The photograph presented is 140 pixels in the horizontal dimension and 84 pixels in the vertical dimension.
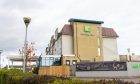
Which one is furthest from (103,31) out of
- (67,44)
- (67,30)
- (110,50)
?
(67,44)

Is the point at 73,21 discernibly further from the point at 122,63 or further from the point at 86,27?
the point at 122,63

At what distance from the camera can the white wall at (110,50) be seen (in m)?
66.0

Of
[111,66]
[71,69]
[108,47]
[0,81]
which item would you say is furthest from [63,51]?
[0,81]

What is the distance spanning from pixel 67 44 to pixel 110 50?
13.5 m

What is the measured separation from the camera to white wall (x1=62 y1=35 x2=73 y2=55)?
61.4m

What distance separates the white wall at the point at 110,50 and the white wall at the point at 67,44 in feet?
34.2

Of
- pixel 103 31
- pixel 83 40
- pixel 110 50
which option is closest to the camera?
pixel 83 40

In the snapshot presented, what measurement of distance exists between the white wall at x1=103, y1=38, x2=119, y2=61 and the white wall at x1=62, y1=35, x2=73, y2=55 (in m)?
10.4

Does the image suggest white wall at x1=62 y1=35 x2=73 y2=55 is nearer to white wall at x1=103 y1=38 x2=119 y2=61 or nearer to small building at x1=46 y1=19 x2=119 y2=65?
small building at x1=46 y1=19 x2=119 y2=65

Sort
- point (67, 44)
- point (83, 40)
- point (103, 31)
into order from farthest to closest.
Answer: point (103, 31), point (67, 44), point (83, 40)

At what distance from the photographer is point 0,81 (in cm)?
1753

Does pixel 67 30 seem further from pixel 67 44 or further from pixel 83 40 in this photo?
pixel 83 40

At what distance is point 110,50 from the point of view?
220 ft

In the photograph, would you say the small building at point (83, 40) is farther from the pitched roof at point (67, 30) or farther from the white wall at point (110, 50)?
the white wall at point (110, 50)
